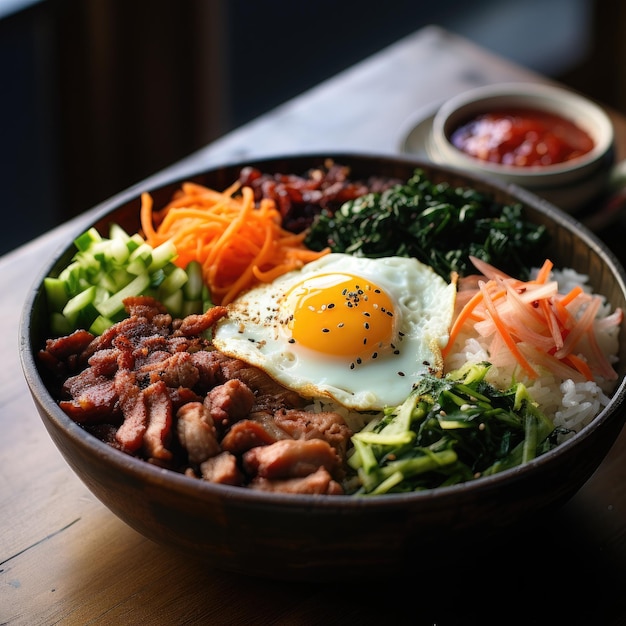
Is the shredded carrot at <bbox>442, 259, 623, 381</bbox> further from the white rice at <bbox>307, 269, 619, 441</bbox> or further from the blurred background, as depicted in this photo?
the blurred background

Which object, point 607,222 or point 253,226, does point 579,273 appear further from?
point 253,226

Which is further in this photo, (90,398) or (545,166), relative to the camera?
(545,166)

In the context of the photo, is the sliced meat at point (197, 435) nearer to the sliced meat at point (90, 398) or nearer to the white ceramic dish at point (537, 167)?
the sliced meat at point (90, 398)

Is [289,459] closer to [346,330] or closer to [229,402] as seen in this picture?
[229,402]

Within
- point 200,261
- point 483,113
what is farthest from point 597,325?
point 483,113

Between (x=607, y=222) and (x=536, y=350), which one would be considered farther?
(x=607, y=222)

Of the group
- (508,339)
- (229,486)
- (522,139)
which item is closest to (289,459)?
(229,486)

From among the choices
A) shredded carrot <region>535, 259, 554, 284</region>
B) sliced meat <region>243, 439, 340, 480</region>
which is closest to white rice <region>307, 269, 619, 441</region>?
shredded carrot <region>535, 259, 554, 284</region>
